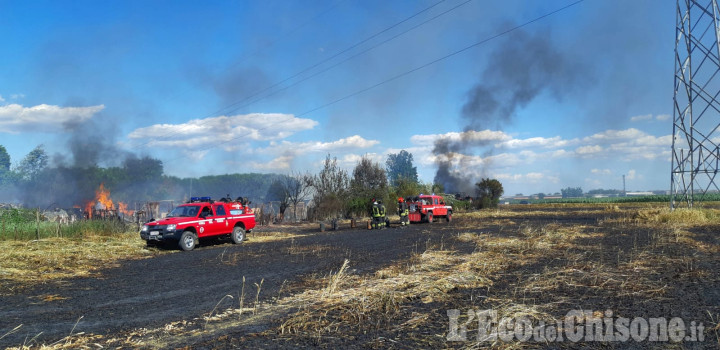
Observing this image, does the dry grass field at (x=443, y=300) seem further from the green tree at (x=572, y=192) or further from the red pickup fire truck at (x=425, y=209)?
the green tree at (x=572, y=192)

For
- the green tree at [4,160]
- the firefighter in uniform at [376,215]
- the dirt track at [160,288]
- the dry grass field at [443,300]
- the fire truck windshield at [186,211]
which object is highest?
the green tree at [4,160]

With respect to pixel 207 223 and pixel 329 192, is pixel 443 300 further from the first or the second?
pixel 329 192

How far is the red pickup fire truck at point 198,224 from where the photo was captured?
16.2 metres

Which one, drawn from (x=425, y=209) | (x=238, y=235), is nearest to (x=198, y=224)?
(x=238, y=235)

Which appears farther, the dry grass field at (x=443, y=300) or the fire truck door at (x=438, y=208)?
the fire truck door at (x=438, y=208)

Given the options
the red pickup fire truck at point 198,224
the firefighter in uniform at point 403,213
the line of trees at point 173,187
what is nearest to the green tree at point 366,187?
the line of trees at point 173,187

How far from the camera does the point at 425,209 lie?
94.9ft

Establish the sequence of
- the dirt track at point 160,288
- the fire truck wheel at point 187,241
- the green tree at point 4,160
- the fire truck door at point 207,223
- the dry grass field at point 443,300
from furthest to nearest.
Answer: the green tree at point 4,160
the fire truck door at point 207,223
the fire truck wheel at point 187,241
the dirt track at point 160,288
the dry grass field at point 443,300

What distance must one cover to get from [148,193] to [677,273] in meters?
64.2

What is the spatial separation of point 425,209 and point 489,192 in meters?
32.3

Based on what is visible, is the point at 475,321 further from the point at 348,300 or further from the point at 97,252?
the point at 97,252

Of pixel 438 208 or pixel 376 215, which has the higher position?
pixel 438 208

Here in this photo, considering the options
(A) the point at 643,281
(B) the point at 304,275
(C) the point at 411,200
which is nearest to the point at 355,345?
(B) the point at 304,275

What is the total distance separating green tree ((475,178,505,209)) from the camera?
57.6m
